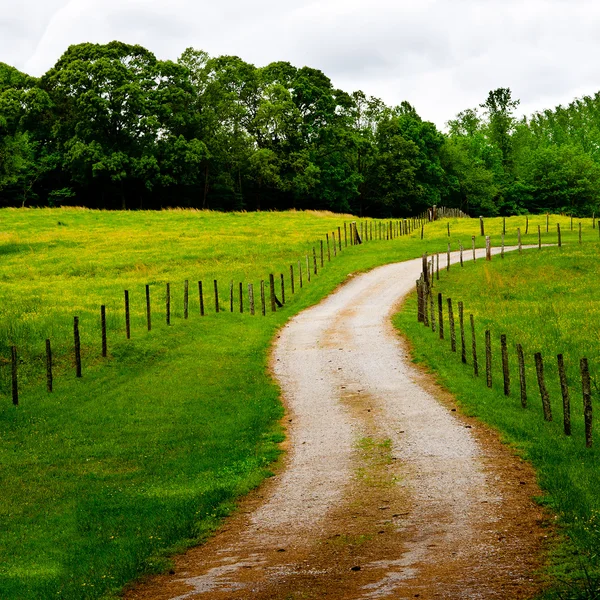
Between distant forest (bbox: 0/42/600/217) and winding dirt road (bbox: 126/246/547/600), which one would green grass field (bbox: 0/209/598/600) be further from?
distant forest (bbox: 0/42/600/217)

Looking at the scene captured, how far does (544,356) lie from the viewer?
29172mm

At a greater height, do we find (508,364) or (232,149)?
(232,149)

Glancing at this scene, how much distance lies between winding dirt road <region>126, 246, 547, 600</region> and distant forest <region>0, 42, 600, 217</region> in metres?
45.4

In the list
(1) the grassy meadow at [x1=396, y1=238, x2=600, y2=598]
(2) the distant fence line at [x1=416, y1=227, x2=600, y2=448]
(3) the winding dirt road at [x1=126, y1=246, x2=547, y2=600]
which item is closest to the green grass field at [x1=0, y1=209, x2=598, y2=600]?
(3) the winding dirt road at [x1=126, y1=246, x2=547, y2=600]

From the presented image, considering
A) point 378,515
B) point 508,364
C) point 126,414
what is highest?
point 508,364

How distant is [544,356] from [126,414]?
633 inches

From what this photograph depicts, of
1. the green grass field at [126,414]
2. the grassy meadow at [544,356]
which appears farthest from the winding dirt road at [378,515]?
the green grass field at [126,414]

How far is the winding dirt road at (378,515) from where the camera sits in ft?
32.9

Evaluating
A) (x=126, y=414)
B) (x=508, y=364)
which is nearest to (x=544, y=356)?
(x=508, y=364)

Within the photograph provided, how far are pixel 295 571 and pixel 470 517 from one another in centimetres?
327

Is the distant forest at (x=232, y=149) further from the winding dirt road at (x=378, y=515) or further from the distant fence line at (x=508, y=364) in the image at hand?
the winding dirt road at (x=378, y=515)

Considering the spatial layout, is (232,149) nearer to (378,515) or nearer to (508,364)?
(508,364)

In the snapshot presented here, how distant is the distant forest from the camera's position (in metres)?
78.6

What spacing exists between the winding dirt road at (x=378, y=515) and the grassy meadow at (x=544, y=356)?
21.3 inches
